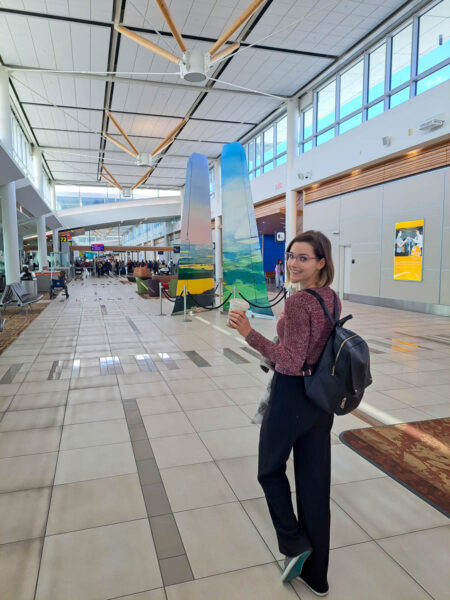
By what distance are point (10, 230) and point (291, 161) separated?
1263 centimetres

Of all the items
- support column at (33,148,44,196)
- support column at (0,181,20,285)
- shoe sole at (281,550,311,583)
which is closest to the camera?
shoe sole at (281,550,311,583)

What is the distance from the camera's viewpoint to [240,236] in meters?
11.7

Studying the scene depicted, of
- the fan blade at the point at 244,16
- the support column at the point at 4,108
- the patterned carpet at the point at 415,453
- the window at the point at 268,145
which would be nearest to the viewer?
the patterned carpet at the point at 415,453

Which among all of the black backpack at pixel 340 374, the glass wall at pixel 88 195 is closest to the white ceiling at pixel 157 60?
the black backpack at pixel 340 374

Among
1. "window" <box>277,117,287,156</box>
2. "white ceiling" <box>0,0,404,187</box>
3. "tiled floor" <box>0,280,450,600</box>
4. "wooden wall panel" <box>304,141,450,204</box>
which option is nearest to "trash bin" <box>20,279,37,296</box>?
"white ceiling" <box>0,0,404,187</box>

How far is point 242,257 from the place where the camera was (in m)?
11.6

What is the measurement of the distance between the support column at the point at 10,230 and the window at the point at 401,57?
14068 millimetres

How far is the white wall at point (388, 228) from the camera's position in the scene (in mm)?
12109

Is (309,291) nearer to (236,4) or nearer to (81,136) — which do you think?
(236,4)

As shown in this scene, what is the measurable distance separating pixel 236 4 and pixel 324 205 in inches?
336

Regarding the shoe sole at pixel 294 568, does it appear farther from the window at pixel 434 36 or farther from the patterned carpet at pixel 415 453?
the window at pixel 434 36

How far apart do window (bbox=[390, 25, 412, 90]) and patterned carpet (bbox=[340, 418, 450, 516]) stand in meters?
12.6

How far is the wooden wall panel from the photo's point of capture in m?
12.0

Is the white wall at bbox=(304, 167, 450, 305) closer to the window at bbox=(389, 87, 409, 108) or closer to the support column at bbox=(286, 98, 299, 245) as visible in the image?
the support column at bbox=(286, 98, 299, 245)
